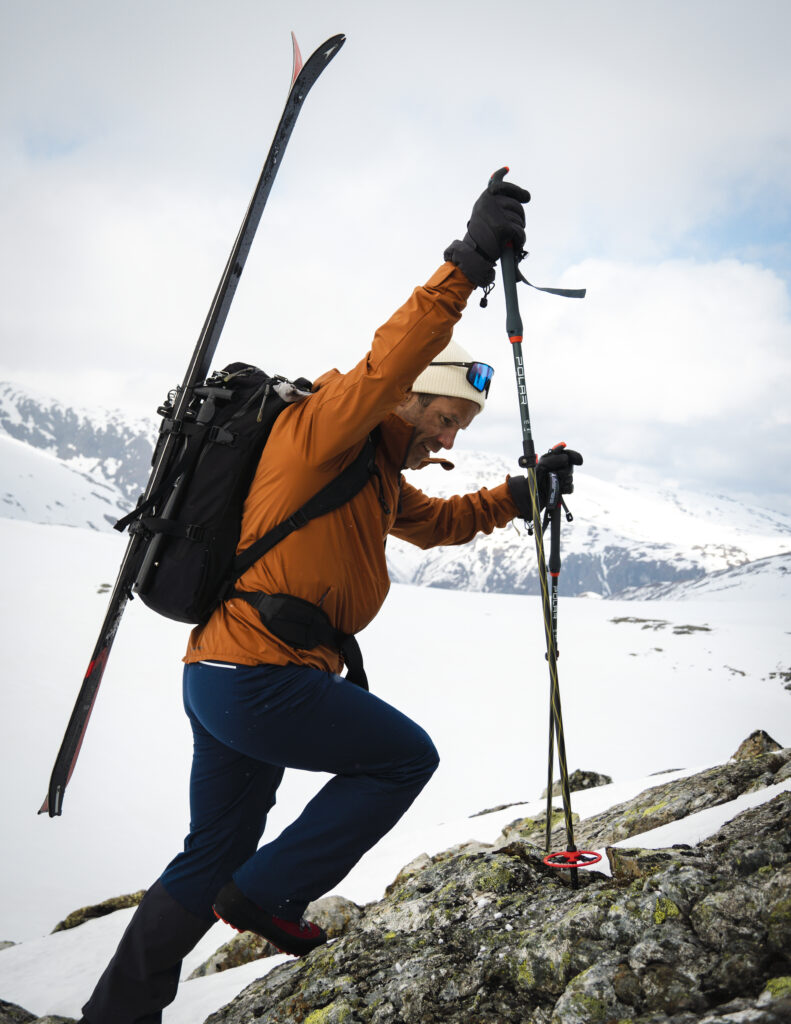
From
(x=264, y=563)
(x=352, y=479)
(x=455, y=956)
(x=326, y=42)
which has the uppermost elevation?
(x=326, y=42)

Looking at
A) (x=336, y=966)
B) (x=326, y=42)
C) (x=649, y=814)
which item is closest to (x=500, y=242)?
(x=326, y=42)

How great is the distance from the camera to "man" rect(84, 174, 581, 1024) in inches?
111

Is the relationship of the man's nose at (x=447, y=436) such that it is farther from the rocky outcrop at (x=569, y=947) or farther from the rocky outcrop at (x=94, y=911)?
the rocky outcrop at (x=94, y=911)

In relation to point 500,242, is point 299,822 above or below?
below

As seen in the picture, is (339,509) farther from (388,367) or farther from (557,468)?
(557,468)

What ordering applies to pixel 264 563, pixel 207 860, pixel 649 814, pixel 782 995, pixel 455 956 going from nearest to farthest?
pixel 782 995 → pixel 455 956 → pixel 264 563 → pixel 207 860 → pixel 649 814

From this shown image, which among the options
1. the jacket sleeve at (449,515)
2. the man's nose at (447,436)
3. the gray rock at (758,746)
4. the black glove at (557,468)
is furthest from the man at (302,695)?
the gray rock at (758,746)

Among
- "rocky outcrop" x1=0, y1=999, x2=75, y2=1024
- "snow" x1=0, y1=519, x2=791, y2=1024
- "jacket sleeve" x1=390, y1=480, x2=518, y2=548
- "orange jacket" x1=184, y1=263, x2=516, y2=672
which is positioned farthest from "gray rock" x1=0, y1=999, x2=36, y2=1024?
"jacket sleeve" x1=390, y1=480, x2=518, y2=548

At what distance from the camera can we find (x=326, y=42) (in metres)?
4.28

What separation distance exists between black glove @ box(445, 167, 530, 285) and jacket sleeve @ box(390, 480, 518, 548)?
186 centimetres

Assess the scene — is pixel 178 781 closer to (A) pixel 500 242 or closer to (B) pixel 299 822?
(B) pixel 299 822

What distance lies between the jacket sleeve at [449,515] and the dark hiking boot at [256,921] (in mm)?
2377

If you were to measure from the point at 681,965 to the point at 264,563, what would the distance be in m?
2.24

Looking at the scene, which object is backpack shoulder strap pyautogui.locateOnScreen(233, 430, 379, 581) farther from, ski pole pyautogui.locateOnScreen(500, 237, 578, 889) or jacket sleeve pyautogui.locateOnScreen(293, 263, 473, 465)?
ski pole pyautogui.locateOnScreen(500, 237, 578, 889)
